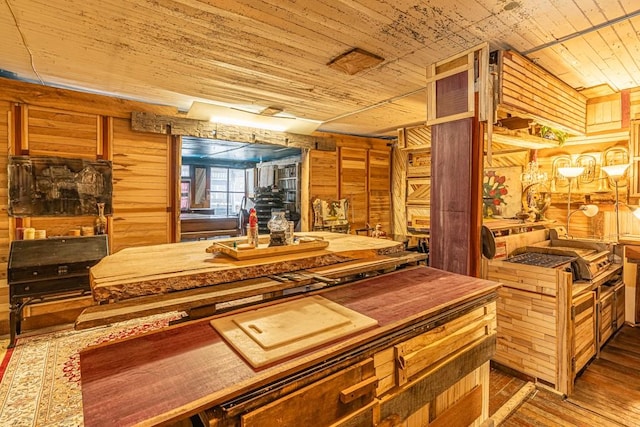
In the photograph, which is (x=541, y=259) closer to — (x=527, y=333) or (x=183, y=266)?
(x=527, y=333)

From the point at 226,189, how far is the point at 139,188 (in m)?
8.00

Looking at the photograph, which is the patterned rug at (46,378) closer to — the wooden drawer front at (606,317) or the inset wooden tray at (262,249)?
the inset wooden tray at (262,249)

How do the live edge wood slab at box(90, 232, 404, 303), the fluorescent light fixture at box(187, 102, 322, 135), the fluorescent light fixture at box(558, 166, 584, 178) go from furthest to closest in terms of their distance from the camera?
the fluorescent light fixture at box(187, 102, 322, 135) → the fluorescent light fixture at box(558, 166, 584, 178) → the live edge wood slab at box(90, 232, 404, 303)

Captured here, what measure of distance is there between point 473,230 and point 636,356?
254 centimetres

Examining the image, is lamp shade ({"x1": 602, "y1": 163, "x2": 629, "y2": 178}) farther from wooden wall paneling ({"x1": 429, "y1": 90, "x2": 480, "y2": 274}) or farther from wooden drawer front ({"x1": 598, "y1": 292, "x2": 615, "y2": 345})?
wooden wall paneling ({"x1": 429, "y1": 90, "x2": 480, "y2": 274})

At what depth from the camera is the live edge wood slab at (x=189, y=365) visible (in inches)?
35.2

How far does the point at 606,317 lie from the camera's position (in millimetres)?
3531

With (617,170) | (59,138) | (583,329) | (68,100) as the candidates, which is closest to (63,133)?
(59,138)

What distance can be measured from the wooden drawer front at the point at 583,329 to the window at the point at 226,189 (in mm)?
11258

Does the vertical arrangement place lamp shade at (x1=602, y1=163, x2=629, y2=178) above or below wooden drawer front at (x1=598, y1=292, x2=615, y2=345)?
above

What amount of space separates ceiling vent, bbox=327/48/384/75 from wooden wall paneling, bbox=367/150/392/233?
3.97 m

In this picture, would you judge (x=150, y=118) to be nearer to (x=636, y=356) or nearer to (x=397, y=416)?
(x=397, y=416)

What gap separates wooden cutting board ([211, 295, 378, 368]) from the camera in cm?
117

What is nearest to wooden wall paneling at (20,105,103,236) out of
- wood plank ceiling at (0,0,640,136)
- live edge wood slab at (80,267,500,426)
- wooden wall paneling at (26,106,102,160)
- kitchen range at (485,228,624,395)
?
wooden wall paneling at (26,106,102,160)
